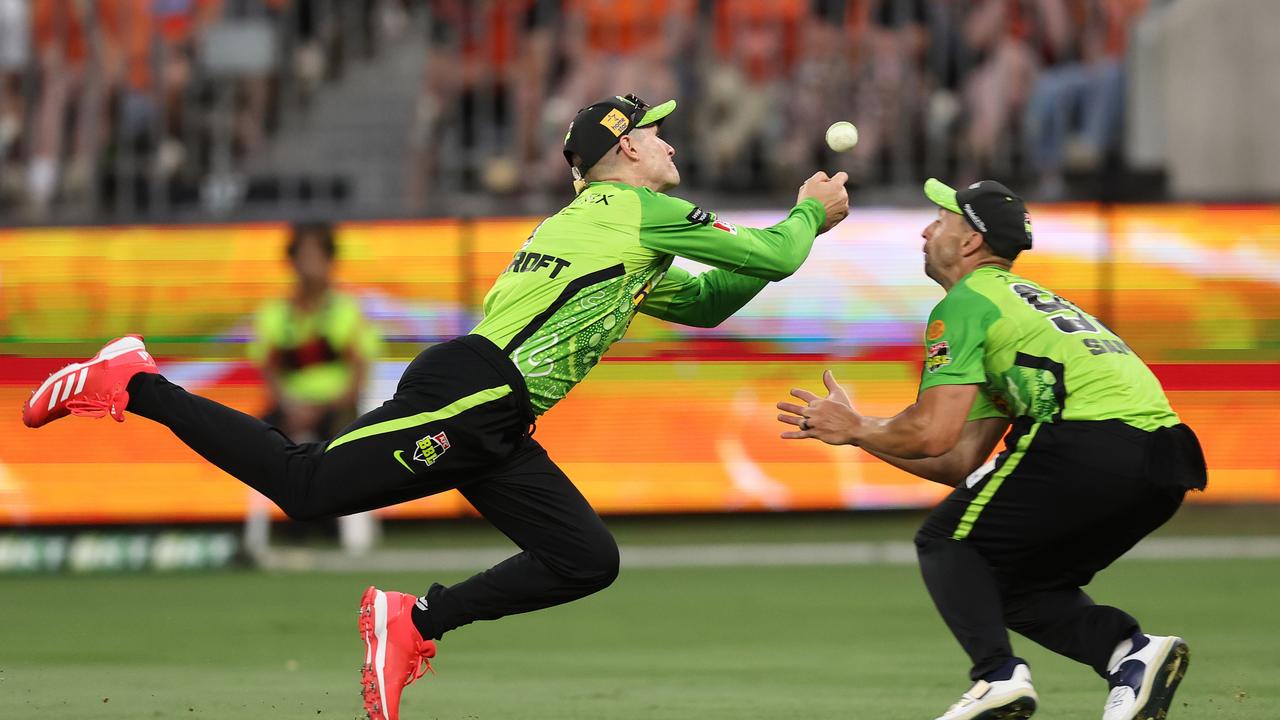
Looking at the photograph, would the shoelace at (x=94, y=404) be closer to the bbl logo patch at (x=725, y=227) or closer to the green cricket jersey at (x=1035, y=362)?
the bbl logo patch at (x=725, y=227)

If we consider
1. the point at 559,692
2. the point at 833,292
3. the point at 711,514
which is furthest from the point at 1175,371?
the point at 559,692

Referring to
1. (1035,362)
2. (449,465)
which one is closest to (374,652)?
(449,465)

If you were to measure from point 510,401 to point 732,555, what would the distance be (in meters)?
6.48

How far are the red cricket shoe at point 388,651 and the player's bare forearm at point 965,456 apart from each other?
5.86 feet

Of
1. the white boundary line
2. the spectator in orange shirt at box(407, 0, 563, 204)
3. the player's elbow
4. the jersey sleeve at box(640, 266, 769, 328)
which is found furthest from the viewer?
the spectator in orange shirt at box(407, 0, 563, 204)

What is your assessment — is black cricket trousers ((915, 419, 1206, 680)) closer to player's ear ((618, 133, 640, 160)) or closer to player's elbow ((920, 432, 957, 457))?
player's elbow ((920, 432, 957, 457))

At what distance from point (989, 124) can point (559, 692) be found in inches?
364

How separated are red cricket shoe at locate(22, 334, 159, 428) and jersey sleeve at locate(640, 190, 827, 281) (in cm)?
188

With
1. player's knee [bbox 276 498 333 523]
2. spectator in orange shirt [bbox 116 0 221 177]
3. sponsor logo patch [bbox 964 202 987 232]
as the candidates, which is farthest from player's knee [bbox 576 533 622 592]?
spectator in orange shirt [bbox 116 0 221 177]

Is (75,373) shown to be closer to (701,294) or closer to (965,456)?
(701,294)

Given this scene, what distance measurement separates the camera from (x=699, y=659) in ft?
28.5

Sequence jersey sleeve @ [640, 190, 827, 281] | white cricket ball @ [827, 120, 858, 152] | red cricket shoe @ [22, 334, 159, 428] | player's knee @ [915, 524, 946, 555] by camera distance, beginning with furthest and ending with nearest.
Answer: red cricket shoe @ [22, 334, 159, 428] < jersey sleeve @ [640, 190, 827, 281] < white cricket ball @ [827, 120, 858, 152] < player's knee @ [915, 524, 946, 555]

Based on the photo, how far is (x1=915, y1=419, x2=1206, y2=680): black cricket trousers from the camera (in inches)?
237

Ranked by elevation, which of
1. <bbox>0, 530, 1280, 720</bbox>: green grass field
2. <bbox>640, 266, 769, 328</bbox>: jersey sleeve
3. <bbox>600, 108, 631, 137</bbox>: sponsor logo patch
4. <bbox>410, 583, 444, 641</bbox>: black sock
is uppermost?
<bbox>600, 108, 631, 137</bbox>: sponsor logo patch
